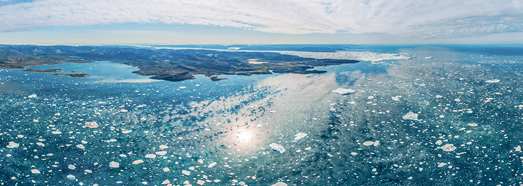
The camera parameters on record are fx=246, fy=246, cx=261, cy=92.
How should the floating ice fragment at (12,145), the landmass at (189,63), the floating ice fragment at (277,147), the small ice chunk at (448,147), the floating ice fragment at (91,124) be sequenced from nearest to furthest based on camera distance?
the floating ice fragment at (12,145) < the small ice chunk at (448,147) < the floating ice fragment at (277,147) < the floating ice fragment at (91,124) < the landmass at (189,63)

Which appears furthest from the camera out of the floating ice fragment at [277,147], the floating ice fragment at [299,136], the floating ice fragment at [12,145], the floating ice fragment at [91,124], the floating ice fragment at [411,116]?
the floating ice fragment at [411,116]

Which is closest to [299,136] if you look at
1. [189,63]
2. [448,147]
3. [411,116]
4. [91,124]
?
[448,147]

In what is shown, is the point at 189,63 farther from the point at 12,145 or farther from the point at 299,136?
the point at 299,136

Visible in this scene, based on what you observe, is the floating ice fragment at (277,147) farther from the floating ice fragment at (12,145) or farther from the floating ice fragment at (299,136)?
the floating ice fragment at (12,145)

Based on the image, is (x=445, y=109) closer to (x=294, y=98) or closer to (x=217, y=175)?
(x=294, y=98)

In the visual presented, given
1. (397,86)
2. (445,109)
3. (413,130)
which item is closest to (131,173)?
(413,130)

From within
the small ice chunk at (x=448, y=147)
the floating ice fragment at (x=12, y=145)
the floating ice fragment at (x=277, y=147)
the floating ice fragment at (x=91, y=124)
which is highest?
the floating ice fragment at (x=91, y=124)

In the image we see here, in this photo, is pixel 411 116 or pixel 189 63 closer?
pixel 411 116

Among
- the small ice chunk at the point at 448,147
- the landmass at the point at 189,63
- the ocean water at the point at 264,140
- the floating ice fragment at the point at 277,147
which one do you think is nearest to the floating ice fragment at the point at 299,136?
the ocean water at the point at 264,140

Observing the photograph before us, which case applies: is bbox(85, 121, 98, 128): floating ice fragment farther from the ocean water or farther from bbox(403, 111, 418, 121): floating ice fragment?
bbox(403, 111, 418, 121): floating ice fragment
